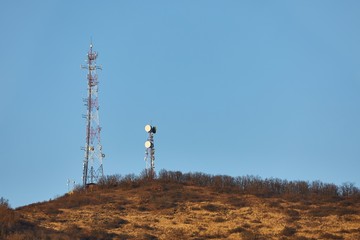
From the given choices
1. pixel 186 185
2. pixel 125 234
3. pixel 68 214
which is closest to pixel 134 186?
pixel 186 185

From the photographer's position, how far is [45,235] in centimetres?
3055

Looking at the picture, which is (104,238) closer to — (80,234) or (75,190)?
(80,234)

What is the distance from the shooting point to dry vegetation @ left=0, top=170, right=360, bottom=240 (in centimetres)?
3347

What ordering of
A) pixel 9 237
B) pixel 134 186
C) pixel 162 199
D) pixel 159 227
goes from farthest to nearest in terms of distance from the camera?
1. pixel 134 186
2. pixel 162 199
3. pixel 159 227
4. pixel 9 237

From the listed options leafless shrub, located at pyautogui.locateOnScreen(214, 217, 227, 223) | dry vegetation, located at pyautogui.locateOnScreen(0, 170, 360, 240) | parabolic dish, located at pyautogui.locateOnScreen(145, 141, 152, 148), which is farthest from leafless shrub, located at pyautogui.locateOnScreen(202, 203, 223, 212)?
parabolic dish, located at pyautogui.locateOnScreen(145, 141, 152, 148)

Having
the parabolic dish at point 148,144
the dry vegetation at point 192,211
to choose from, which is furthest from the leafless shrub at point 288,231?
the parabolic dish at point 148,144

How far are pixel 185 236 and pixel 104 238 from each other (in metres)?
4.79

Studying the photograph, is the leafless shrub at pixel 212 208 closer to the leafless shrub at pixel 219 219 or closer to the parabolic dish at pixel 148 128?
the leafless shrub at pixel 219 219

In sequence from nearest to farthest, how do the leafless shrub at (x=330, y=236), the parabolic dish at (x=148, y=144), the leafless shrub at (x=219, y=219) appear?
the leafless shrub at (x=330, y=236)
the leafless shrub at (x=219, y=219)
the parabolic dish at (x=148, y=144)

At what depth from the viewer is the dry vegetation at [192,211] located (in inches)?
1318

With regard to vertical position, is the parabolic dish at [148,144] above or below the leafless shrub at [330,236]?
above

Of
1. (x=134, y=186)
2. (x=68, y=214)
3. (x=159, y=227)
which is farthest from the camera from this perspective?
(x=134, y=186)

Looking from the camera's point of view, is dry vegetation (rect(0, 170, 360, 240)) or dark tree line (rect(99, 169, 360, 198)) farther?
dark tree line (rect(99, 169, 360, 198))

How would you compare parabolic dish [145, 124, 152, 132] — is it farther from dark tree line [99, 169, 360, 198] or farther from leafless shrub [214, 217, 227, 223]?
leafless shrub [214, 217, 227, 223]
